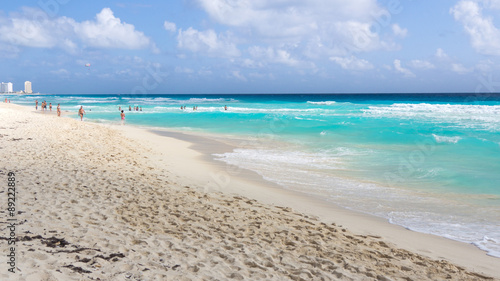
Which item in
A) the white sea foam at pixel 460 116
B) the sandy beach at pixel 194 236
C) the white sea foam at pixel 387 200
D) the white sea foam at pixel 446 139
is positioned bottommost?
the white sea foam at pixel 387 200

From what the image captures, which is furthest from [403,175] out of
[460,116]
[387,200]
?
[460,116]

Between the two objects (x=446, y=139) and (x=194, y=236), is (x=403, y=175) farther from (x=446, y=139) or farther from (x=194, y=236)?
(x=446, y=139)

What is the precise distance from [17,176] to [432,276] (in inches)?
337

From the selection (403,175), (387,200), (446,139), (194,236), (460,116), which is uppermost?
(460,116)

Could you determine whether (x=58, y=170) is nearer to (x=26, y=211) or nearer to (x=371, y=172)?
(x=26, y=211)

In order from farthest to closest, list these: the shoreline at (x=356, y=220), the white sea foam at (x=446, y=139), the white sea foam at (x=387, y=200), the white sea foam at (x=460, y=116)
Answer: the white sea foam at (x=460, y=116) → the white sea foam at (x=446, y=139) → the white sea foam at (x=387, y=200) → the shoreline at (x=356, y=220)

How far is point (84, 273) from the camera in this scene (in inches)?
156

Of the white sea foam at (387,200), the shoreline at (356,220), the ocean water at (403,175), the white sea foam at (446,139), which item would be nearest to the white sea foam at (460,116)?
the white sea foam at (446,139)

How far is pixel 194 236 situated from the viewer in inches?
214

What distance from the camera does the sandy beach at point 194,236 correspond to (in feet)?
14.2

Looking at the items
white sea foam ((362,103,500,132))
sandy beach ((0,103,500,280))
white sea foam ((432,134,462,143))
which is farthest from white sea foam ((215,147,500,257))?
white sea foam ((362,103,500,132))

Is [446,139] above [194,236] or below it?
above

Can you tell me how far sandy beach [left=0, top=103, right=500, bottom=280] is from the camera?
14.2 ft

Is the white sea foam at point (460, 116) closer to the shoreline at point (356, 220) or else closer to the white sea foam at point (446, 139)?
the white sea foam at point (446, 139)
